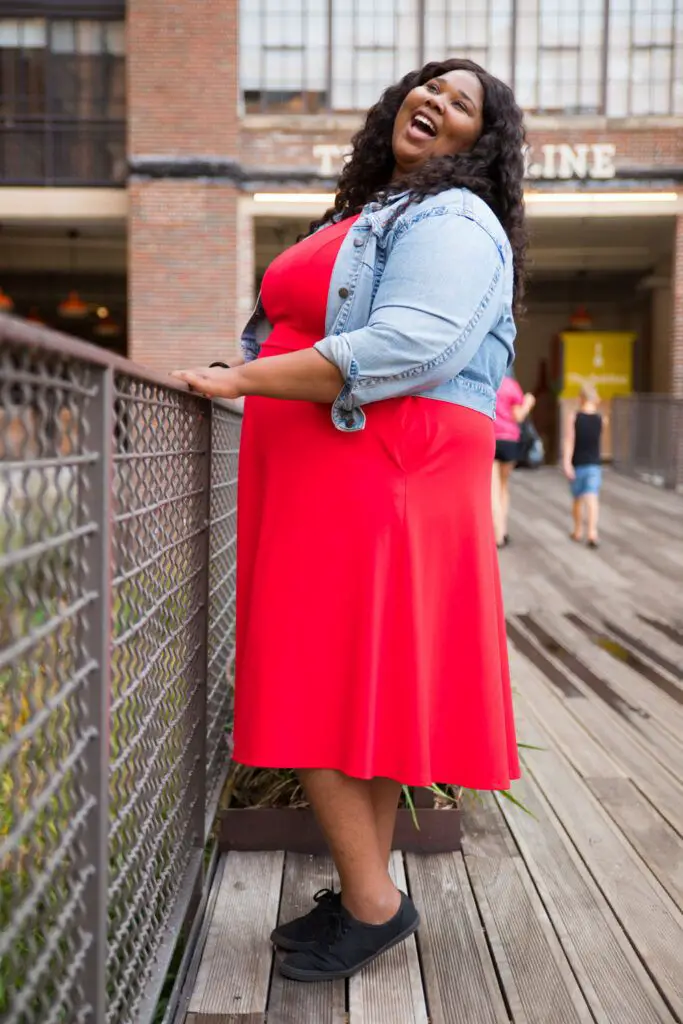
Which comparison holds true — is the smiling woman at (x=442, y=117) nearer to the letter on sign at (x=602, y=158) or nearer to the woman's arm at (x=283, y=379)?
the woman's arm at (x=283, y=379)

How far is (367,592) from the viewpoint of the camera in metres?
1.90

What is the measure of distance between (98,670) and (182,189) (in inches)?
546

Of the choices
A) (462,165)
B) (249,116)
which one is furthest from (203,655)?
(249,116)

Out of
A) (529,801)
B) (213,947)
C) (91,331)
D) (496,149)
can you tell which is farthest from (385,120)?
(91,331)

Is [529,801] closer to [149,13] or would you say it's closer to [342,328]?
[342,328]

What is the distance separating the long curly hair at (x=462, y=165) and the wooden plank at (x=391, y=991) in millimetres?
1539

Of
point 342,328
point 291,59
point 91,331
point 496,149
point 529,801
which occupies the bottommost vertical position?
point 529,801

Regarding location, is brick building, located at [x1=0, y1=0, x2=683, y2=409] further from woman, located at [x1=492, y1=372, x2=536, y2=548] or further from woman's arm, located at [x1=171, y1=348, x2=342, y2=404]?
woman's arm, located at [x1=171, y1=348, x2=342, y2=404]

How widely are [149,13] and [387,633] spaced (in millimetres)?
14364

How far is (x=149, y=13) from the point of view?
13.9 m

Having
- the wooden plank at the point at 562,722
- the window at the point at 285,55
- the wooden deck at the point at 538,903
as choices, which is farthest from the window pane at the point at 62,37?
the wooden deck at the point at 538,903

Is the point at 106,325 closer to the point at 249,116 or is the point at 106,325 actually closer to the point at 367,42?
the point at 249,116

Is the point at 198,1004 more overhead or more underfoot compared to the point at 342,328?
more underfoot

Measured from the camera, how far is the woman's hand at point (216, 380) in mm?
1772
